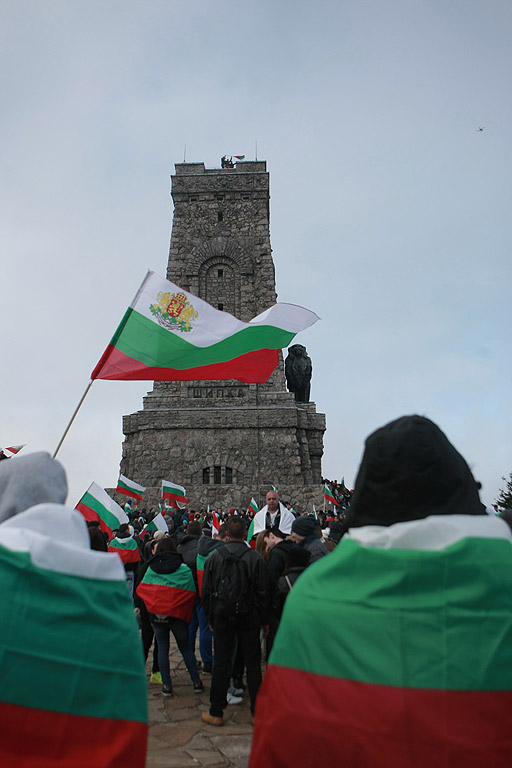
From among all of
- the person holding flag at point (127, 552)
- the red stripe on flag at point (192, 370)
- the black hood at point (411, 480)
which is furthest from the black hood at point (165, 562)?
the black hood at point (411, 480)

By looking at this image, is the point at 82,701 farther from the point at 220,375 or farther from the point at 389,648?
the point at 220,375

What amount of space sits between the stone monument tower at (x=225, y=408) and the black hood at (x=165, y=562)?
14.5 metres

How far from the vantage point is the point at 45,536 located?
A: 5.77ft

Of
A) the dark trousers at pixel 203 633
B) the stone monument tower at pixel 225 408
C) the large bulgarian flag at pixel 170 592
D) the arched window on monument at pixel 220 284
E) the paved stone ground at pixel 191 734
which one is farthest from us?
the arched window on monument at pixel 220 284

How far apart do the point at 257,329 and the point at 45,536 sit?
4607 millimetres

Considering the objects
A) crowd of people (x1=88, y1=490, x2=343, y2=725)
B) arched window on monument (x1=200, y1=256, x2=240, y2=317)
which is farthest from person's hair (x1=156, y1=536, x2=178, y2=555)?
arched window on monument (x1=200, y1=256, x2=240, y2=317)

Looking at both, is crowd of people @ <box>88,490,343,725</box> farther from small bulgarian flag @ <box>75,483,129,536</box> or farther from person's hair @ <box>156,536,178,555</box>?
small bulgarian flag @ <box>75,483,129,536</box>

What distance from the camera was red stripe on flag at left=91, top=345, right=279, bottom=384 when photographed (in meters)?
Answer: 5.24

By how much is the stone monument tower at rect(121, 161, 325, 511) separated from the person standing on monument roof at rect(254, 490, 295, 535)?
1256 cm

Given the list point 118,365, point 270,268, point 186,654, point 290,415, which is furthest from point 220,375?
point 270,268

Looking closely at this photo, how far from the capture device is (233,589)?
4.51 metres

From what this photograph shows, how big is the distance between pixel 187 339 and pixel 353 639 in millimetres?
4645

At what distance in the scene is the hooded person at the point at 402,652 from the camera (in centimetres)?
146

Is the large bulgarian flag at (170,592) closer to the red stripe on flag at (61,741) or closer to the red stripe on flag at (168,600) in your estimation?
the red stripe on flag at (168,600)
